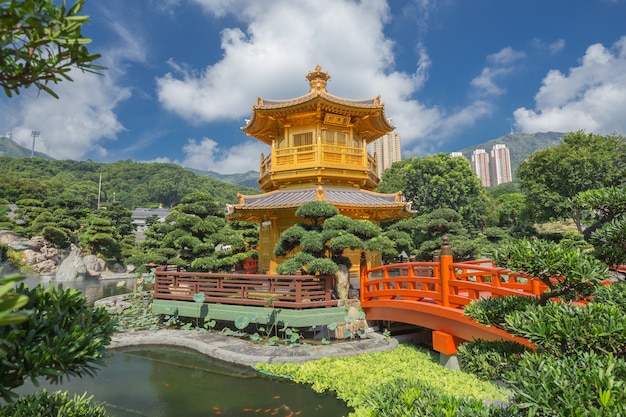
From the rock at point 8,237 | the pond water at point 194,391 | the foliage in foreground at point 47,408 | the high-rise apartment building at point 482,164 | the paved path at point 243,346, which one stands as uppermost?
the high-rise apartment building at point 482,164

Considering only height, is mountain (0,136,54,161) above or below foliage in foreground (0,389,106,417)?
above

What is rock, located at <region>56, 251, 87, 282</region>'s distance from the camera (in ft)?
90.5

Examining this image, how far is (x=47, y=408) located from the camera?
137 inches

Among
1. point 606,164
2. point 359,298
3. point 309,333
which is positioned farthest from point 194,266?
point 606,164

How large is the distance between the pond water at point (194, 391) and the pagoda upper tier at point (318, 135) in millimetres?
7913

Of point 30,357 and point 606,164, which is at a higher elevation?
point 606,164

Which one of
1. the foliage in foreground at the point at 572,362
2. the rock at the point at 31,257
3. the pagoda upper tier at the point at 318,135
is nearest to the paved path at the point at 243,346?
the foliage in foreground at the point at 572,362

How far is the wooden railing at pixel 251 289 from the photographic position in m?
9.06

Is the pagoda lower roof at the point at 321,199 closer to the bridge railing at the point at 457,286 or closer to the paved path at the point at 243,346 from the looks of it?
the bridge railing at the point at 457,286

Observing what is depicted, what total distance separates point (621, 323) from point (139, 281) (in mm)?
17743

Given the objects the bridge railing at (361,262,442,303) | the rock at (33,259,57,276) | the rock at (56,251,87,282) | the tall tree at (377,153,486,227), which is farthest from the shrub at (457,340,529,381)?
the rock at (33,259,57,276)

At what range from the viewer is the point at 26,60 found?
2.06 m

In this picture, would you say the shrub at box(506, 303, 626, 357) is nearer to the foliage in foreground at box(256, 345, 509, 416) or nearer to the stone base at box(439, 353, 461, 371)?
the foliage in foreground at box(256, 345, 509, 416)

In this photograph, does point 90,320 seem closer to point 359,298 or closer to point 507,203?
point 359,298
